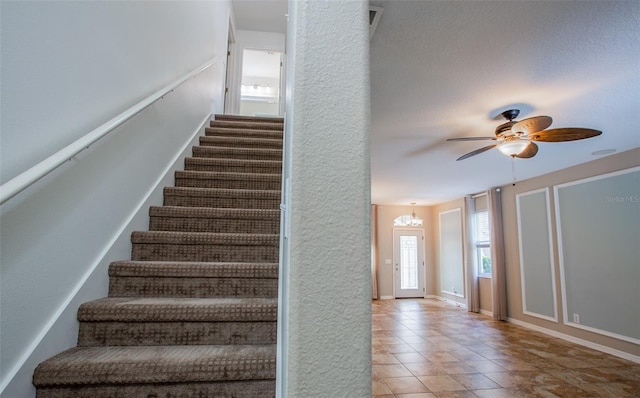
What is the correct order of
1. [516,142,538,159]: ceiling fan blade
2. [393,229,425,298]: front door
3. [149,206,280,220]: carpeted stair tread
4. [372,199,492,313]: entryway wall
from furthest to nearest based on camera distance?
[393,229,425,298]: front door < [372,199,492,313]: entryway wall < [516,142,538,159]: ceiling fan blade < [149,206,280,220]: carpeted stair tread

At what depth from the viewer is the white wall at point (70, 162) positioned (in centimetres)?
109

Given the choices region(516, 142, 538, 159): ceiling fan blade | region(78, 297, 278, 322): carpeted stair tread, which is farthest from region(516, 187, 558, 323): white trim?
region(78, 297, 278, 322): carpeted stair tread

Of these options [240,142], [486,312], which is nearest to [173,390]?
[240,142]

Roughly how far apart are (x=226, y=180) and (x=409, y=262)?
23.9 feet

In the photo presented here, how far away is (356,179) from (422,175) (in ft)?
17.2

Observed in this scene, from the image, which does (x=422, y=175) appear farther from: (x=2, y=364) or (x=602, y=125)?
(x=2, y=364)

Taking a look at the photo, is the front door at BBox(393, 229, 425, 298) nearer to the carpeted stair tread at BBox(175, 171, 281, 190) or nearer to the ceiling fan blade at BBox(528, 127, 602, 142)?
the ceiling fan blade at BBox(528, 127, 602, 142)

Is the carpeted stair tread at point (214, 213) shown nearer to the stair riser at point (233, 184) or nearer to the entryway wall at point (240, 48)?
the stair riser at point (233, 184)

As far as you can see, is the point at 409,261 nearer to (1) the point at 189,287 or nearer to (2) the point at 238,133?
(2) the point at 238,133

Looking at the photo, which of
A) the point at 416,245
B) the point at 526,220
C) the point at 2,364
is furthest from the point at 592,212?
the point at 2,364

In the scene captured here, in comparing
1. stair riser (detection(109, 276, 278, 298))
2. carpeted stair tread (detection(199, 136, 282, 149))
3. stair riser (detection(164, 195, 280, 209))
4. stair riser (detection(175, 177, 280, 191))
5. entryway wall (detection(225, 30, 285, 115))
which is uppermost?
entryway wall (detection(225, 30, 285, 115))

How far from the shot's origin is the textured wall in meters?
0.53

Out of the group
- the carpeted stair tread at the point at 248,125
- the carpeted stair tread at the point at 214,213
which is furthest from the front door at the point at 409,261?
the carpeted stair tread at the point at 214,213

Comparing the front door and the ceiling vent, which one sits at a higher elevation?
the ceiling vent
